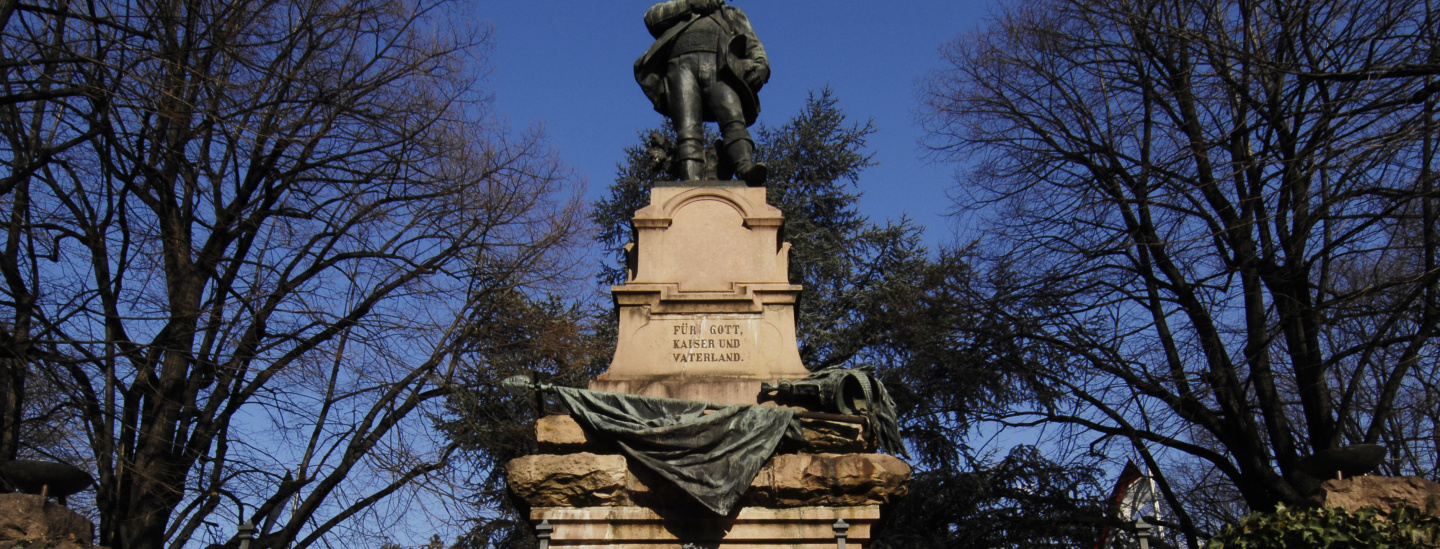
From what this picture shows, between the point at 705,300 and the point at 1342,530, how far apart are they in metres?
4.38

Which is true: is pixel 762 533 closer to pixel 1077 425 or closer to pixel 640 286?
pixel 640 286

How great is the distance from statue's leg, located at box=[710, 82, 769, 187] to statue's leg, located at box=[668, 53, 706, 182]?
167 millimetres

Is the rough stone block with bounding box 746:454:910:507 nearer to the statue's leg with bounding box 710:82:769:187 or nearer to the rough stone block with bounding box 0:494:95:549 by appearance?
the statue's leg with bounding box 710:82:769:187

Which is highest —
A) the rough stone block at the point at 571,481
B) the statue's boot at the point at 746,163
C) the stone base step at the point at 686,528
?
the statue's boot at the point at 746,163

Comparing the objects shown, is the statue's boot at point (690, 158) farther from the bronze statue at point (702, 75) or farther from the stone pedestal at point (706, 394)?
the stone pedestal at point (706, 394)

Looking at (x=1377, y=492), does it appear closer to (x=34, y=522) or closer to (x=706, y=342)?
(x=706, y=342)

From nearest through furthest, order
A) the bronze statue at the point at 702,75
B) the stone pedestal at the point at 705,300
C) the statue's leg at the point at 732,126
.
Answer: the stone pedestal at the point at 705,300, the statue's leg at the point at 732,126, the bronze statue at the point at 702,75

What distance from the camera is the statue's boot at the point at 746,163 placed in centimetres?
929

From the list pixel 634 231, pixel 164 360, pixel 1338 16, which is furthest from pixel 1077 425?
pixel 164 360

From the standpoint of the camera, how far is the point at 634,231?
9.34 meters

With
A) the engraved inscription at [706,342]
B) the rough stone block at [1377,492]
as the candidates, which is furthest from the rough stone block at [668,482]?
the rough stone block at [1377,492]

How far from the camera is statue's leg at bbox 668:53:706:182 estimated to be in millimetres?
9727

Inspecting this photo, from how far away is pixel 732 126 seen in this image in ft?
32.3

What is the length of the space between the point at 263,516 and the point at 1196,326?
10542 mm
